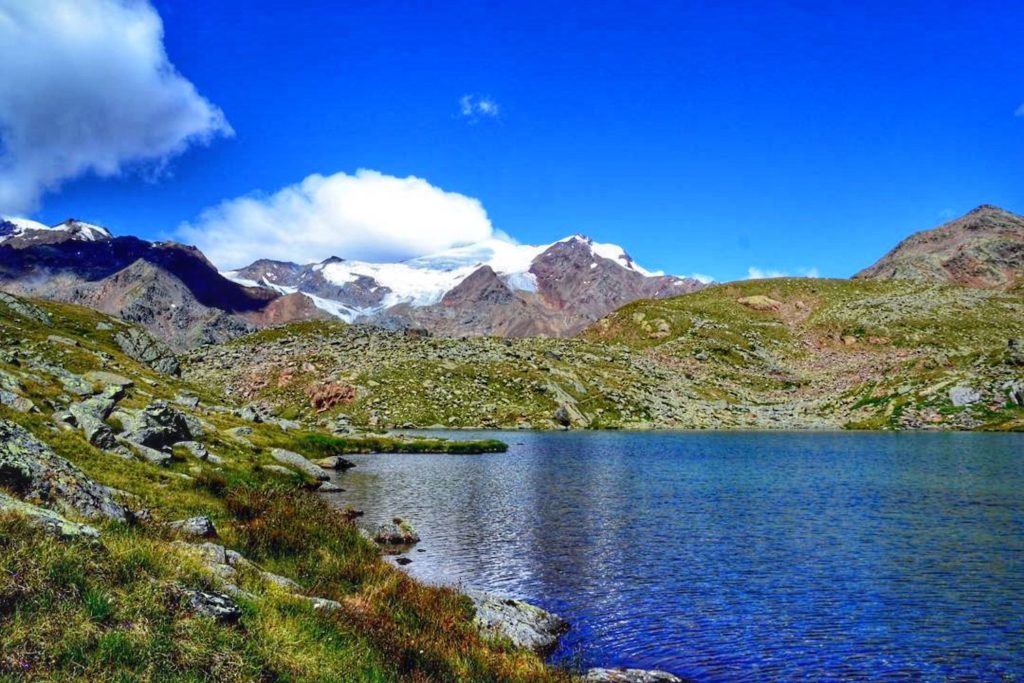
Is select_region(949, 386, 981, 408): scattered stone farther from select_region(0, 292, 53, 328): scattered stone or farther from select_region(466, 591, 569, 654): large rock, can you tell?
select_region(0, 292, 53, 328): scattered stone

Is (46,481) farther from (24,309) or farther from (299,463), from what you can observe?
(24,309)

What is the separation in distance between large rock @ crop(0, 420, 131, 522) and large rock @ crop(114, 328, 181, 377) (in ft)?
360

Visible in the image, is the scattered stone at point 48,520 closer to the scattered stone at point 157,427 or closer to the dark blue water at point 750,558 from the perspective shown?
the dark blue water at point 750,558

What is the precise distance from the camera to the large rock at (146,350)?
117 metres

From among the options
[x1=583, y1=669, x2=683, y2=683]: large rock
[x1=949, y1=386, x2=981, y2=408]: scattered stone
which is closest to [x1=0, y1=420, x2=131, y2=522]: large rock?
[x1=583, y1=669, x2=683, y2=683]: large rock

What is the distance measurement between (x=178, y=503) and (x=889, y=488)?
53501mm

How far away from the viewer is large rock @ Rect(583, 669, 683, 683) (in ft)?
60.5

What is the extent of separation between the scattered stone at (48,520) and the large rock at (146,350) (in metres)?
115

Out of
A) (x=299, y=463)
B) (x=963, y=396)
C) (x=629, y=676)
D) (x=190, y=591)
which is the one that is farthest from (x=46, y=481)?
(x=963, y=396)

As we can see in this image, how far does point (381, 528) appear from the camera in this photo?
1500 inches

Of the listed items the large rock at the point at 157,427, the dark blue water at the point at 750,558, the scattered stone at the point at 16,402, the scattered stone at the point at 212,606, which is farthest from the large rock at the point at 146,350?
the scattered stone at the point at 212,606

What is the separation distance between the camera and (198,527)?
70.3 ft

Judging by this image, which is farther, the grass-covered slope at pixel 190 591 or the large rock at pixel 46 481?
the large rock at pixel 46 481

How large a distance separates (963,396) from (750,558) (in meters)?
121
